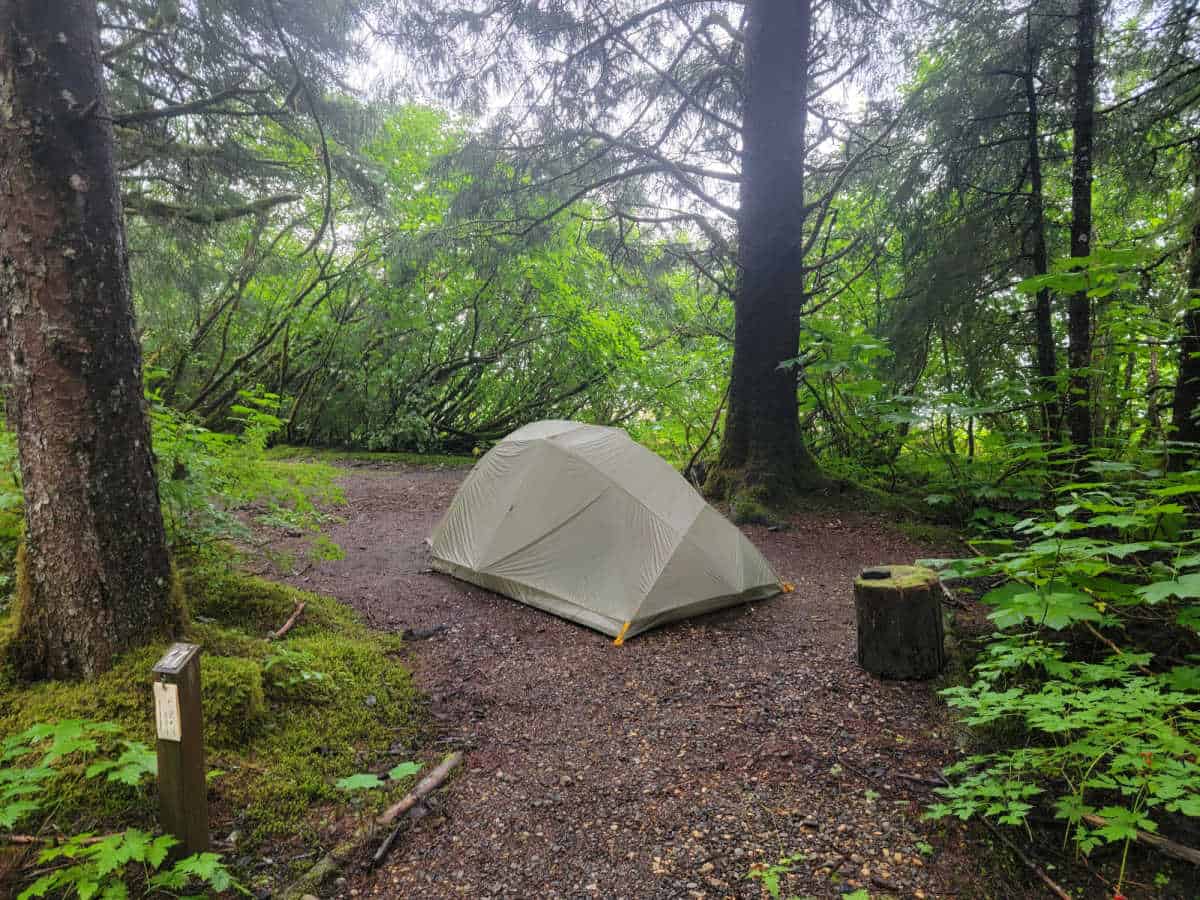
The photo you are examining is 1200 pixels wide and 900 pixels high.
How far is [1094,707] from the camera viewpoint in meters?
2.23

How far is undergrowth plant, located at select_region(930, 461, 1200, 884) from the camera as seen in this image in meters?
1.99

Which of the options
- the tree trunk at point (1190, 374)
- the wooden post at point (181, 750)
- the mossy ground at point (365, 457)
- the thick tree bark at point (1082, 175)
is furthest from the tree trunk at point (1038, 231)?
the mossy ground at point (365, 457)

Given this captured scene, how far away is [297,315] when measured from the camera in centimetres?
1157

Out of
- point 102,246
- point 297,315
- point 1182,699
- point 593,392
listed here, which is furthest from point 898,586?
point 297,315

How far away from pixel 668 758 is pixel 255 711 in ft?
6.21

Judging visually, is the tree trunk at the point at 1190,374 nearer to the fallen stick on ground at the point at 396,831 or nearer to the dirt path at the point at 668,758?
the dirt path at the point at 668,758

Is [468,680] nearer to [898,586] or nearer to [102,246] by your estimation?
[898,586]

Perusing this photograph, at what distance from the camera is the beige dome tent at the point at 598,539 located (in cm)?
441

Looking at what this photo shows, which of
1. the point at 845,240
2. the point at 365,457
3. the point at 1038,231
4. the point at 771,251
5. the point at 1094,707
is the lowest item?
the point at 1094,707

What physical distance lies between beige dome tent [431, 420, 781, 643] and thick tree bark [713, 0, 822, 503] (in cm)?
245

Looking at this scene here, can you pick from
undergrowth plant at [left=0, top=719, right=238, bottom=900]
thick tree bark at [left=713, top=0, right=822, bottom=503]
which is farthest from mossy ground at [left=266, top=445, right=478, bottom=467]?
undergrowth plant at [left=0, top=719, right=238, bottom=900]

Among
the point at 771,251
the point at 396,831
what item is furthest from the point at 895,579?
the point at 771,251

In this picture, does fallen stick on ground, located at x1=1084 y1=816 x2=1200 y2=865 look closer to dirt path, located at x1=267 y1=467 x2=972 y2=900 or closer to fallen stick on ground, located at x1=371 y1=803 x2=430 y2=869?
dirt path, located at x1=267 y1=467 x2=972 y2=900

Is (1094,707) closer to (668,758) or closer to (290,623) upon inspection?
(668,758)
